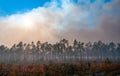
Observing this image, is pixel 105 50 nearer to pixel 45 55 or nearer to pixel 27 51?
pixel 45 55

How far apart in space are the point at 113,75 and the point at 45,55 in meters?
155

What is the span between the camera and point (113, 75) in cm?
2445

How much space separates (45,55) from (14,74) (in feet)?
481

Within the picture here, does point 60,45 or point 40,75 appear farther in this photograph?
point 60,45

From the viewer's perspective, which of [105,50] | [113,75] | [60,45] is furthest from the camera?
[105,50]

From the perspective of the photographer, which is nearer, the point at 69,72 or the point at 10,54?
the point at 69,72

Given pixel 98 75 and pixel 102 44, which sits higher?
pixel 102 44

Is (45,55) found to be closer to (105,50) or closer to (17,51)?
(17,51)

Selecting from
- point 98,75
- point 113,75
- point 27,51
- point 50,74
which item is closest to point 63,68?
point 50,74

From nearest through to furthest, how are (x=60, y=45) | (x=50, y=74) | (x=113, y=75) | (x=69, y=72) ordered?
(x=113, y=75) → (x=50, y=74) → (x=69, y=72) → (x=60, y=45)

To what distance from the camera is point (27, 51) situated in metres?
172

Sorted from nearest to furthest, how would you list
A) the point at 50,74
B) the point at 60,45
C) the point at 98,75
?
the point at 98,75 < the point at 50,74 < the point at 60,45

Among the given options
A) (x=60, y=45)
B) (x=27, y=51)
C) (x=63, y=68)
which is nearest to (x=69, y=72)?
(x=63, y=68)

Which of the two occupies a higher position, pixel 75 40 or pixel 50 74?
pixel 75 40
